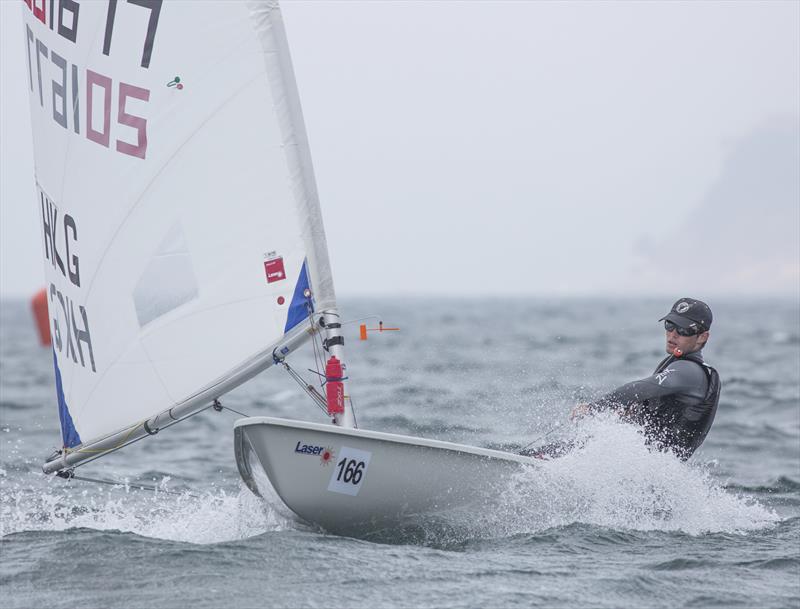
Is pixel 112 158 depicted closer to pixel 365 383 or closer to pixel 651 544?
pixel 651 544

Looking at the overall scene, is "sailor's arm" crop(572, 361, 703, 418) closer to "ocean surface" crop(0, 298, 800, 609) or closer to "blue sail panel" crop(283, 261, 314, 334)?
"ocean surface" crop(0, 298, 800, 609)

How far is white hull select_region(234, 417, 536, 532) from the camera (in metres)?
5.00

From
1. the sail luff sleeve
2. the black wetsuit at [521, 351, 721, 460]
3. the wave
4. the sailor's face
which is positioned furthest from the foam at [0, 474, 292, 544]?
the sailor's face

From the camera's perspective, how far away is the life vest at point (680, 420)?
5816 millimetres

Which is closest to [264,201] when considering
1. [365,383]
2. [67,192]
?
[67,192]

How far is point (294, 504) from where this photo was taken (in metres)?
5.18

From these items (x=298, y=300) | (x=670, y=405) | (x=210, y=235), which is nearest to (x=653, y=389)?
A: (x=670, y=405)

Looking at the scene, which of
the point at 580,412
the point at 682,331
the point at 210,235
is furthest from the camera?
the point at 682,331

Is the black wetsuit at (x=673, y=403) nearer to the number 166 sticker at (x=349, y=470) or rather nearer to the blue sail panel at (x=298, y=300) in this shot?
the number 166 sticker at (x=349, y=470)

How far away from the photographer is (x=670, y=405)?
582 centimetres

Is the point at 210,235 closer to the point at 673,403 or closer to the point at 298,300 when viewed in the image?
the point at 298,300

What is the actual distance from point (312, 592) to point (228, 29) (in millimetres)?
2734

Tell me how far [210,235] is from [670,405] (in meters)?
2.64

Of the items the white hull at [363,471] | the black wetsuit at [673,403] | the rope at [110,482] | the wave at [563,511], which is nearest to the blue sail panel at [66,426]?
the rope at [110,482]
